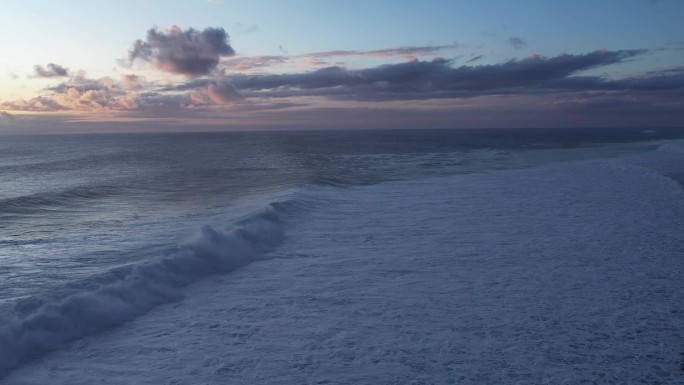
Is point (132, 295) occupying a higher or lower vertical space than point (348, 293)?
higher

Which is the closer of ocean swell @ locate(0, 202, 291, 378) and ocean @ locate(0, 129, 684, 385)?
ocean @ locate(0, 129, 684, 385)

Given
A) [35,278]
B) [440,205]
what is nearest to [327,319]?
[35,278]

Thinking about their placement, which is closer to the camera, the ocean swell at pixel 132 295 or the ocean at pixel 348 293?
the ocean at pixel 348 293

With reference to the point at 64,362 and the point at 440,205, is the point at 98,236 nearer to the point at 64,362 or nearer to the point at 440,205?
the point at 64,362

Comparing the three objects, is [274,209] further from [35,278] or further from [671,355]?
[671,355]

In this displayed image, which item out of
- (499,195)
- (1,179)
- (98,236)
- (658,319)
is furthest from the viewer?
(1,179)

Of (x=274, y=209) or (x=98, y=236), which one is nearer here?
(x=98, y=236)

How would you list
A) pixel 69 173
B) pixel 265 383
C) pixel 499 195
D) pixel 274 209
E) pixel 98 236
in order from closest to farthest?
pixel 265 383 → pixel 98 236 → pixel 274 209 → pixel 499 195 → pixel 69 173
